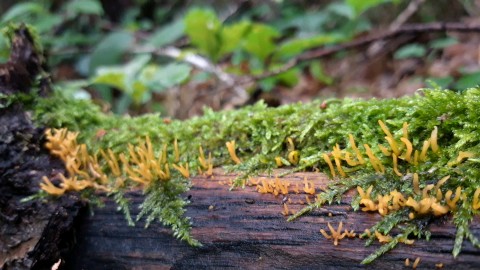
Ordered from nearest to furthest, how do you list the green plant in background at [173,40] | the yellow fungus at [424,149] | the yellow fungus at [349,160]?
the yellow fungus at [424,149] → the yellow fungus at [349,160] → the green plant in background at [173,40]

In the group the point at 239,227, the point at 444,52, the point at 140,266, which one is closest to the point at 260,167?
the point at 239,227

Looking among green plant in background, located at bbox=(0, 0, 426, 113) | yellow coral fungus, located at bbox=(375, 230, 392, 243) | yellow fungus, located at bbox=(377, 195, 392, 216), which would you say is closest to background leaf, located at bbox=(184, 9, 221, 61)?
green plant in background, located at bbox=(0, 0, 426, 113)

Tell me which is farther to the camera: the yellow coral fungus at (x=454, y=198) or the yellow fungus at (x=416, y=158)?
the yellow fungus at (x=416, y=158)

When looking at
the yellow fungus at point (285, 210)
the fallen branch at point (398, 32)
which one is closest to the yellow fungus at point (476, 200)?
the yellow fungus at point (285, 210)

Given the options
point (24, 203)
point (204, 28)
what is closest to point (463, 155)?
point (24, 203)

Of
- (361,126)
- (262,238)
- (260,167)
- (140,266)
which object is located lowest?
(140,266)

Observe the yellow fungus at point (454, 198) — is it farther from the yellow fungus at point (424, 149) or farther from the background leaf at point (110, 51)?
the background leaf at point (110, 51)

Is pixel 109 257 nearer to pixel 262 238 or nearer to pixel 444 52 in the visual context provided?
pixel 262 238
